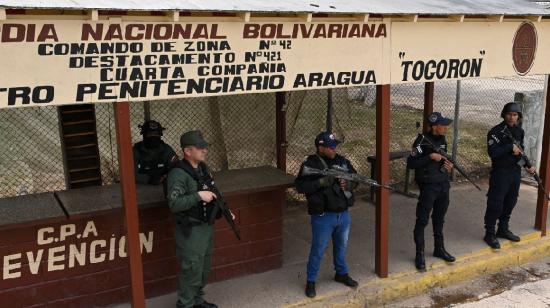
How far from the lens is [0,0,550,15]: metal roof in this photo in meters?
3.55

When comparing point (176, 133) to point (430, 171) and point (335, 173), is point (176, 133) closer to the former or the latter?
point (335, 173)

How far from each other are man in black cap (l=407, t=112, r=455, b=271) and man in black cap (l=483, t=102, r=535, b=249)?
2.87 ft

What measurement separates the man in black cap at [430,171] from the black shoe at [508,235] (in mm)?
1404

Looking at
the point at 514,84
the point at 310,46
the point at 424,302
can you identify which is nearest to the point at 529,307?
the point at 424,302

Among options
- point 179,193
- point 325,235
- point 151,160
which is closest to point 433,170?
point 325,235

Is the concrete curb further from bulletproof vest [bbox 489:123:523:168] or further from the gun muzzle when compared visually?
the gun muzzle

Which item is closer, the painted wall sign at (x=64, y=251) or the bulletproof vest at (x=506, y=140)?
the painted wall sign at (x=64, y=251)

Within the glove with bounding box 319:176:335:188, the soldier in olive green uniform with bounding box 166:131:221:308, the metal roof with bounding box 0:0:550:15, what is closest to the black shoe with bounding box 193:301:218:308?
the soldier in olive green uniform with bounding box 166:131:221:308

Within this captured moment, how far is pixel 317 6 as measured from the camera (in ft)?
15.2

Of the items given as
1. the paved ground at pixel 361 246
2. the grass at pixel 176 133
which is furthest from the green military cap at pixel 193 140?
the grass at pixel 176 133

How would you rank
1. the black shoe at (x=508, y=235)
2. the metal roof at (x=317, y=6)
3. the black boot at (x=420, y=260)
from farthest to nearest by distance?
the black shoe at (x=508, y=235)
the black boot at (x=420, y=260)
the metal roof at (x=317, y=6)

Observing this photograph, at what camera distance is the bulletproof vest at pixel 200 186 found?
4.55 metres

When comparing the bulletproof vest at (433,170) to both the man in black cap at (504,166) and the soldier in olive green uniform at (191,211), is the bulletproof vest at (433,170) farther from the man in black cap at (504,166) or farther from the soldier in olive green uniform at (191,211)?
the soldier in olive green uniform at (191,211)

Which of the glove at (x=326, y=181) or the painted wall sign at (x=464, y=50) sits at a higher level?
the painted wall sign at (x=464, y=50)
